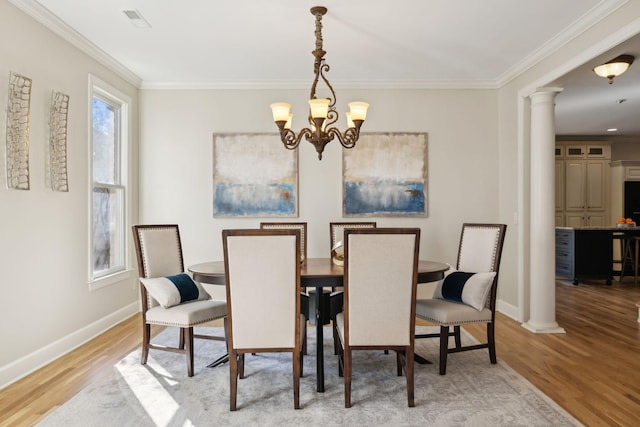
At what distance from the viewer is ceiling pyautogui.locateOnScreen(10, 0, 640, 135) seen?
130 inches

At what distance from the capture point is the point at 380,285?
8.43 ft

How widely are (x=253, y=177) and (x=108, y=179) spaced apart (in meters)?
1.47

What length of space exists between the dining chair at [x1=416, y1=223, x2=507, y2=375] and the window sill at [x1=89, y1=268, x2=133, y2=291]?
9.16 feet

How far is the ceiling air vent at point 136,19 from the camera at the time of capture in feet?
11.1

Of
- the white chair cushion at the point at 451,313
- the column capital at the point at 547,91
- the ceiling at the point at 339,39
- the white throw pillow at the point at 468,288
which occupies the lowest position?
the white chair cushion at the point at 451,313

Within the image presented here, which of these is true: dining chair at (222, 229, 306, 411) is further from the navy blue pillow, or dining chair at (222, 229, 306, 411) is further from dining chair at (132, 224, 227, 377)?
the navy blue pillow

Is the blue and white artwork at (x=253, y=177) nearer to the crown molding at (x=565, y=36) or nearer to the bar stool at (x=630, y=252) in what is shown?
the crown molding at (x=565, y=36)

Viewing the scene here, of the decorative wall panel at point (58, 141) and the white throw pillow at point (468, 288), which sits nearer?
the white throw pillow at point (468, 288)

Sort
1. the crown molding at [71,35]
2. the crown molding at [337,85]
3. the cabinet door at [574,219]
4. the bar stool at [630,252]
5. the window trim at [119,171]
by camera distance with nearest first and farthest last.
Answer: the crown molding at [71,35], the window trim at [119,171], the crown molding at [337,85], the bar stool at [630,252], the cabinet door at [574,219]

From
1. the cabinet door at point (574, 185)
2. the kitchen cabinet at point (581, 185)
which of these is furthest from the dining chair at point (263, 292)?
the cabinet door at point (574, 185)

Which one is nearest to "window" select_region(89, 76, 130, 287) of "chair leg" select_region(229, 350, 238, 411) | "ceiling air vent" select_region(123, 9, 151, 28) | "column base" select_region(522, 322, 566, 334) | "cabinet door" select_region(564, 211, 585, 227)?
"ceiling air vent" select_region(123, 9, 151, 28)

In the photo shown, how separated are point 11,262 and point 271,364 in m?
1.87

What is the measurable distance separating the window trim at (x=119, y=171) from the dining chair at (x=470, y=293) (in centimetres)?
282

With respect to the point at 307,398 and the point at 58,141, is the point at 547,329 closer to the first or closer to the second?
the point at 307,398
